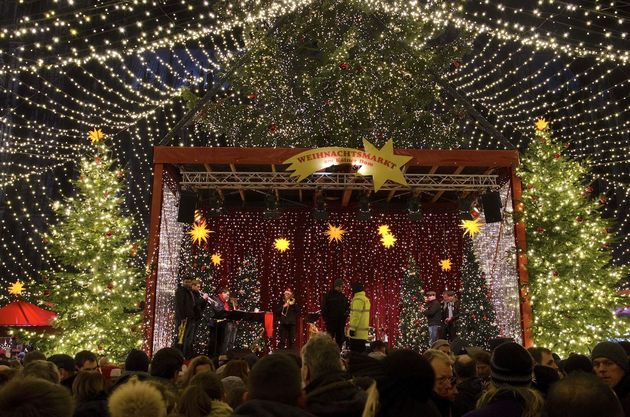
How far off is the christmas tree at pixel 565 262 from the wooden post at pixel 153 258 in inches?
293

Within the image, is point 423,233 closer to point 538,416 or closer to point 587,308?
point 587,308

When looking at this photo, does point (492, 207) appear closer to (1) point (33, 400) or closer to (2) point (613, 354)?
Result: (2) point (613, 354)

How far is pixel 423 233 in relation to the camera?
1780cm

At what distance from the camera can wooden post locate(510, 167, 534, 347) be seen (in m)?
12.8

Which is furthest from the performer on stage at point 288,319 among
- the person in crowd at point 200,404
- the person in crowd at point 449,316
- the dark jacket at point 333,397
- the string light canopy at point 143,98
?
the dark jacket at point 333,397

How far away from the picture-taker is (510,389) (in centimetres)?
297

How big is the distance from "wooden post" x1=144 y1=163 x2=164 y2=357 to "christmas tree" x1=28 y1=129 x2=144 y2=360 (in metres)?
0.72

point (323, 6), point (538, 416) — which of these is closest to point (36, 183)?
point (323, 6)

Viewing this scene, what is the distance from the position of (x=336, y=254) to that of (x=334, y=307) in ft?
18.2

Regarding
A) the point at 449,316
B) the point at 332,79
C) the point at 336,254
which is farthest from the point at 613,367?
the point at 332,79

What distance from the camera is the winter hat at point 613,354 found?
13.2 ft

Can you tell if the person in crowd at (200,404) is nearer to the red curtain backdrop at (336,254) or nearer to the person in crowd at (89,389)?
the person in crowd at (89,389)

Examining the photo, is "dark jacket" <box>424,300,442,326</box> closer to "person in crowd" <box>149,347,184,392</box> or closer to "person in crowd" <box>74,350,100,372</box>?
"person in crowd" <box>74,350,100,372</box>

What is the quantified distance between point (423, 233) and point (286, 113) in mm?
5683
